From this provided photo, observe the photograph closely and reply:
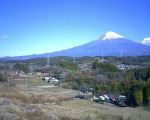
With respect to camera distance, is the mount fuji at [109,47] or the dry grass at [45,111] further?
the mount fuji at [109,47]

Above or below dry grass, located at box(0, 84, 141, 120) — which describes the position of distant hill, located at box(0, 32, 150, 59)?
above

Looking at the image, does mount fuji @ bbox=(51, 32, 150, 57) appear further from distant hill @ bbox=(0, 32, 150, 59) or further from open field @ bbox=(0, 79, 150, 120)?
open field @ bbox=(0, 79, 150, 120)

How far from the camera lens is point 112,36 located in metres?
170

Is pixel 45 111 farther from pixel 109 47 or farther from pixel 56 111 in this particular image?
pixel 109 47

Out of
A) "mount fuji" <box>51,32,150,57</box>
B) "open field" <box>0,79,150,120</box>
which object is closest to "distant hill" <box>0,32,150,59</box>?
"mount fuji" <box>51,32,150,57</box>

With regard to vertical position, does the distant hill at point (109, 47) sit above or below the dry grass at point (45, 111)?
above

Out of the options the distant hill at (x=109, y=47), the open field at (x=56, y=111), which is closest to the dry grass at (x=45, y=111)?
the open field at (x=56, y=111)

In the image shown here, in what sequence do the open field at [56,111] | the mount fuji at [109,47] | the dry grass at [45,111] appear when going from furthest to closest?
the mount fuji at [109,47]
the open field at [56,111]
the dry grass at [45,111]

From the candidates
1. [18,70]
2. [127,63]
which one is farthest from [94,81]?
[127,63]

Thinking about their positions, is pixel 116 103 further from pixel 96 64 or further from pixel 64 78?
pixel 96 64

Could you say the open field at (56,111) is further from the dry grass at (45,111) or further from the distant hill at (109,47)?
the distant hill at (109,47)

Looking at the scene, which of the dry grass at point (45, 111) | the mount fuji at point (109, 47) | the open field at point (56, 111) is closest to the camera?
the dry grass at point (45, 111)

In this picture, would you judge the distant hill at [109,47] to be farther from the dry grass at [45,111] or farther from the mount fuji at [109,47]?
the dry grass at [45,111]

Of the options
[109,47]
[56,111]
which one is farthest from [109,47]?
[56,111]
